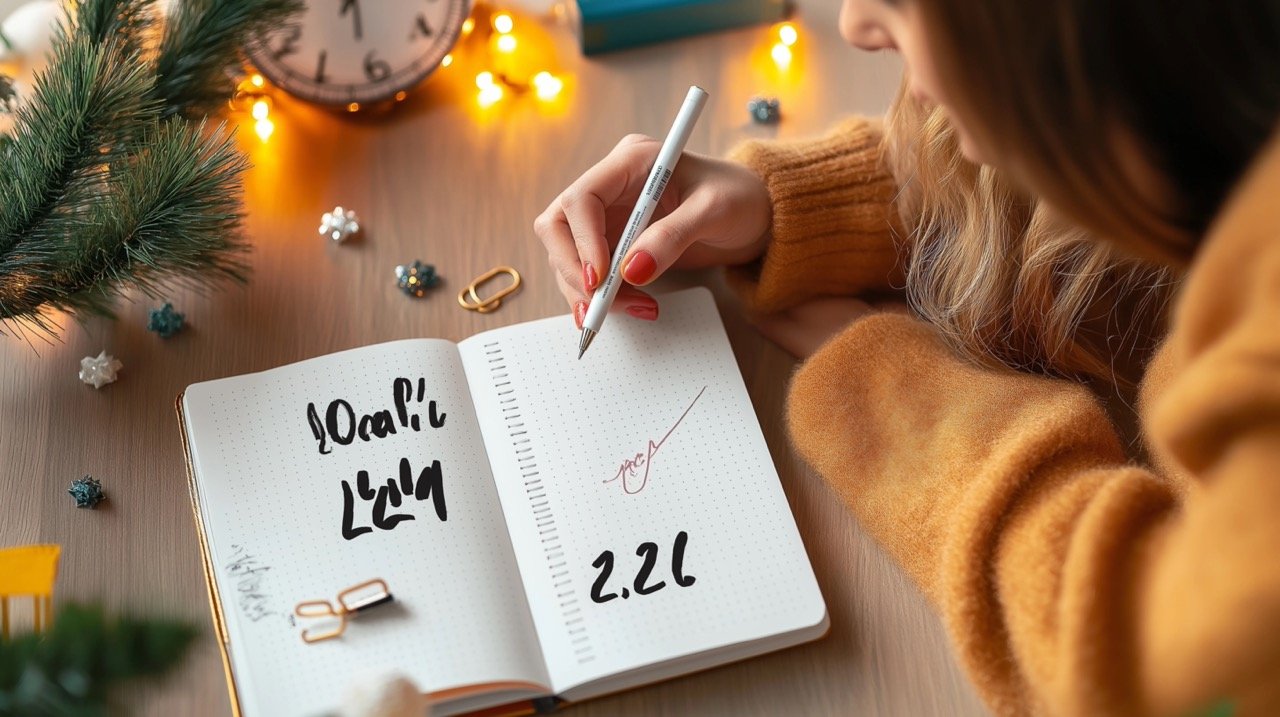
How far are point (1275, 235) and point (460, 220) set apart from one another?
610mm

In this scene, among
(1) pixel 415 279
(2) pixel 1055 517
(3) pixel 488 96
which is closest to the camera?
(2) pixel 1055 517

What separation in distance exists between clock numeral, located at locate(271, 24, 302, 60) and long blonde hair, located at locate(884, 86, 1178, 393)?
0.50 m

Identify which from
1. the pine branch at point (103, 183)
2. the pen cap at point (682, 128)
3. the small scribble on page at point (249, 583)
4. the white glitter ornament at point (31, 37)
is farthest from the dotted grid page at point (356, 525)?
the white glitter ornament at point (31, 37)

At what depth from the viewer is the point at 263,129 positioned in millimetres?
930

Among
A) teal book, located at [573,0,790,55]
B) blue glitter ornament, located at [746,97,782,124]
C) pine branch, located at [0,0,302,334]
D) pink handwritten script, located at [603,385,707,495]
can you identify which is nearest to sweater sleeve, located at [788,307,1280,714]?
pink handwritten script, located at [603,385,707,495]

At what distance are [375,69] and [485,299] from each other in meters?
0.23

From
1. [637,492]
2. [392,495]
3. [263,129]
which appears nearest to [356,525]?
[392,495]

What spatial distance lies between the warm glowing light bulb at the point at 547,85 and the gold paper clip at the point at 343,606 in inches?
19.1

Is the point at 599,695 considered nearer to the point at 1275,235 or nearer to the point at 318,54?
the point at 1275,235

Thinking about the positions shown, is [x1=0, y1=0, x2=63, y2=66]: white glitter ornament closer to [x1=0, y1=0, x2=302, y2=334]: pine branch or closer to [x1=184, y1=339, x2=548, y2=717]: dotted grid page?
[x1=0, y1=0, x2=302, y2=334]: pine branch

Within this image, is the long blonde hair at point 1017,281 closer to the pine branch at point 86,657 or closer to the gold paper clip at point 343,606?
the gold paper clip at point 343,606

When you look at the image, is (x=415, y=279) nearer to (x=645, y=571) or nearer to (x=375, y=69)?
(x=375, y=69)

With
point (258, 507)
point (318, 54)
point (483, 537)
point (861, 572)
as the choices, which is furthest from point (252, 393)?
point (861, 572)

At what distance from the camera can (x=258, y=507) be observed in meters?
0.72
